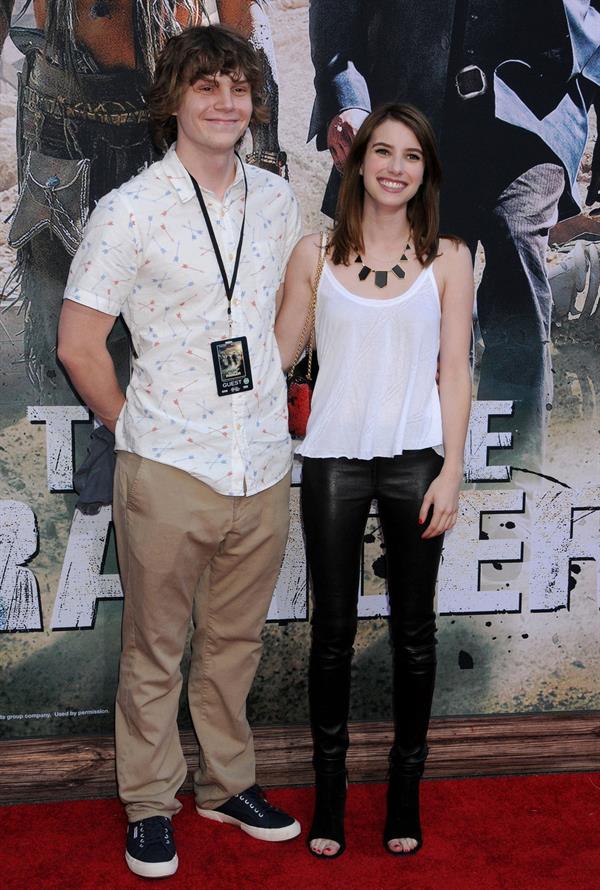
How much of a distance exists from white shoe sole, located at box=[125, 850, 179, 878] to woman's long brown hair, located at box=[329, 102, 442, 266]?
58.1 inches

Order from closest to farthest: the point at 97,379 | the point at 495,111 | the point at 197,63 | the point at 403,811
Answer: the point at 197,63
the point at 97,379
the point at 403,811
the point at 495,111

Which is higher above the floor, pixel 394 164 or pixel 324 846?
pixel 394 164

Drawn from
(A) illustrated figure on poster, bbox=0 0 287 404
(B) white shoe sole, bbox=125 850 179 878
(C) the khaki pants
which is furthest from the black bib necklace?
(B) white shoe sole, bbox=125 850 179 878

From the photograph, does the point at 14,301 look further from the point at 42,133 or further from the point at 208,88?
the point at 208,88

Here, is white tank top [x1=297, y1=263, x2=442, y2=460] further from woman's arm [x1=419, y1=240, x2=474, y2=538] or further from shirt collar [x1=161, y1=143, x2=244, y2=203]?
shirt collar [x1=161, y1=143, x2=244, y2=203]

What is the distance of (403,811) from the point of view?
2230mm

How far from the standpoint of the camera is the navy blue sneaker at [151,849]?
2.12 m

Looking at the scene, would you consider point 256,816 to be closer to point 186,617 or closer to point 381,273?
point 186,617

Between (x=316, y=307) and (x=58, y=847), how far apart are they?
1.49 meters

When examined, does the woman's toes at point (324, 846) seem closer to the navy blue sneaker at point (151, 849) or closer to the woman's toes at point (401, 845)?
the woman's toes at point (401, 845)

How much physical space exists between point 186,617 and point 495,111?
161 cm

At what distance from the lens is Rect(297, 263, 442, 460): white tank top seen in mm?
2010

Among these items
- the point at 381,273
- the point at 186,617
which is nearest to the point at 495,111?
the point at 381,273

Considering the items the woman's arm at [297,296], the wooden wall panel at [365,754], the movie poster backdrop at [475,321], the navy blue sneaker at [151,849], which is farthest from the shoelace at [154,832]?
the woman's arm at [297,296]
